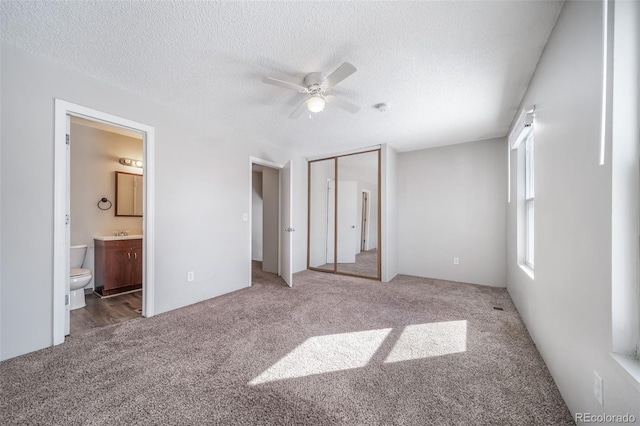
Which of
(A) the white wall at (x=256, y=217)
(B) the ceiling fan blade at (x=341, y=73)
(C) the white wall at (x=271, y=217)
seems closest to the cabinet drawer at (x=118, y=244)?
(C) the white wall at (x=271, y=217)

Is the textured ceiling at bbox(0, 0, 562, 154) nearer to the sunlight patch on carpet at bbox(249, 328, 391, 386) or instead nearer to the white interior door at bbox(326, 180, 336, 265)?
the sunlight patch on carpet at bbox(249, 328, 391, 386)

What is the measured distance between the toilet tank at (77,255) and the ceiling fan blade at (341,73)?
12.4ft

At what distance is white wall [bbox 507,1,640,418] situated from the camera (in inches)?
41.9

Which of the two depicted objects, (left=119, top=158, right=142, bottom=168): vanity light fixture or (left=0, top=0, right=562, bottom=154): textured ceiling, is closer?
(left=0, top=0, right=562, bottom=154): textured ceiling

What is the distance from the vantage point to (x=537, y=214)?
2047 millimetres

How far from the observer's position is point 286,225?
4.12 metres

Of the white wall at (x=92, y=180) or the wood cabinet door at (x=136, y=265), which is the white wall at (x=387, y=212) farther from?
the white wall at (x=92, y=180)

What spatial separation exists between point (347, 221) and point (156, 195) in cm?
384

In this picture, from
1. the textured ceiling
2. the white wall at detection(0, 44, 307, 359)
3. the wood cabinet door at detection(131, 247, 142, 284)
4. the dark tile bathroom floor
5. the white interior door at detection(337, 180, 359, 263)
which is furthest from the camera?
the white interior door at detection(337, 180, 359, 263)

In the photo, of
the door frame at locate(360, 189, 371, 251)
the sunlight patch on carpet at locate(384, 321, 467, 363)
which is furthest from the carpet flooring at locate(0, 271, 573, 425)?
the door frame at locate(360, 189, 371, 251)

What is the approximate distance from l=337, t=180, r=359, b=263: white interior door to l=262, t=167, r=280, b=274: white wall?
1.44m

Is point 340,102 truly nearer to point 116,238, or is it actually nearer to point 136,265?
point 116,238

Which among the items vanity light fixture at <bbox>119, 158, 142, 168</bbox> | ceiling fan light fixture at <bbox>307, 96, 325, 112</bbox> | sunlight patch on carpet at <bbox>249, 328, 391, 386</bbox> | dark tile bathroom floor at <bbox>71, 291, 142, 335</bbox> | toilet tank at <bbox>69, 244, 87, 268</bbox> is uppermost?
ceiling fan light fixture at <bbox>307, 96, 325, 112</bbox>

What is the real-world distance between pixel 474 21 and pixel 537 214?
5.05ft
